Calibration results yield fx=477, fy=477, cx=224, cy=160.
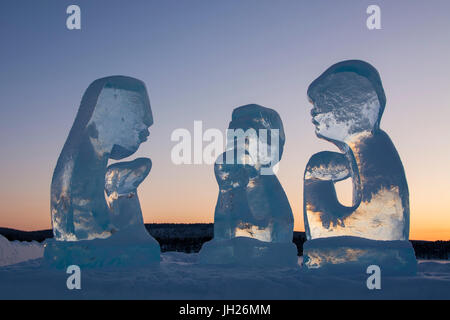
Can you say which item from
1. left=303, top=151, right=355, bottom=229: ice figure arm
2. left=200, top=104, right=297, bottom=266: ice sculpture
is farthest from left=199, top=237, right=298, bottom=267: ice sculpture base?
left=303, top=151, right=355, bottom=229: ice figure arm

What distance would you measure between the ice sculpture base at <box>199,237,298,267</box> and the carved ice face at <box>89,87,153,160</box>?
2661mm

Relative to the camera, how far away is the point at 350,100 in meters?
8.35

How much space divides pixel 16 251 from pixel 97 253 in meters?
7.03

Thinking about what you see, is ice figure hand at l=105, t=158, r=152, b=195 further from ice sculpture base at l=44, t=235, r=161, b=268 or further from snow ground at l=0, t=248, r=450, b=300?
snow ground at l=0, t=248, r=450, b=300

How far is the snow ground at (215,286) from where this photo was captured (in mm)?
6086

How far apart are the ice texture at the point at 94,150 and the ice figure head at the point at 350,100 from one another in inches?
147

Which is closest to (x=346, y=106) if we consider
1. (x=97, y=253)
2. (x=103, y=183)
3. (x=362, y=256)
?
(x=362, y=256)

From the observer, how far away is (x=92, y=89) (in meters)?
9.54

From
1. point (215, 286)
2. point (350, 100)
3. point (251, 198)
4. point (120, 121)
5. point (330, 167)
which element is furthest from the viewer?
point (251, 198)

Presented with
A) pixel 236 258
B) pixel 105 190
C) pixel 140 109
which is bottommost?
pixel 236 258

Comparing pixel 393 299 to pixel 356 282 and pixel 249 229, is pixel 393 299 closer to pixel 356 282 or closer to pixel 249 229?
pixel 356 282

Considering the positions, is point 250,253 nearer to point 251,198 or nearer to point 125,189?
point 251,198
